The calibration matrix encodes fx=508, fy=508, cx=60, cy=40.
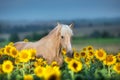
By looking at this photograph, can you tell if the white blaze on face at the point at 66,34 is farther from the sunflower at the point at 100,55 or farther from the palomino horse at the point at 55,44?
the sunflower at the point at 100,55

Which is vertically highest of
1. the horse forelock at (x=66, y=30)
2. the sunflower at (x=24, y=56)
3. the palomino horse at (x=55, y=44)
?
the horse forelock at (x=66, y=30)

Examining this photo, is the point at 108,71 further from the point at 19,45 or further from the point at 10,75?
the point at 19,45

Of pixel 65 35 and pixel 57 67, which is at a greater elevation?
pixel 65 35

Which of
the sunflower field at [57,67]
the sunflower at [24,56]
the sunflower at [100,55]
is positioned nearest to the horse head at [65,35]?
the sunflower field at [57,67]

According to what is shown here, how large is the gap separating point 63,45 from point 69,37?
0.25m

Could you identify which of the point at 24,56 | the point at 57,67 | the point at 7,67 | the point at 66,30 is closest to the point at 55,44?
the point at 66,30

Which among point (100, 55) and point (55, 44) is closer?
point (100, 55)

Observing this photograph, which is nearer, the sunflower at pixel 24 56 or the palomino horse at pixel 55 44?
the sunflower at pixel 24 56

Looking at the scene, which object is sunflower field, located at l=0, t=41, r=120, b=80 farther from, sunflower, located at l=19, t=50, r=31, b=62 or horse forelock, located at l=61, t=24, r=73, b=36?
horse forelock, located at l=61, t=24, r=73, b=36

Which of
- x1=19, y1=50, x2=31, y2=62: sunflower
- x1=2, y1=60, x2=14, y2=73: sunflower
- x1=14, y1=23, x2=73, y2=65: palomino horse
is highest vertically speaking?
x1=14, y1=23, x2=73, y2=65: palomino horse

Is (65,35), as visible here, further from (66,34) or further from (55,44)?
(55,44)

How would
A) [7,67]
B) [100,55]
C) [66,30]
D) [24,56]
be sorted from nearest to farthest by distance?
1. [7,67]
2. [24,56]
3. [100,55]
4. [66,30]

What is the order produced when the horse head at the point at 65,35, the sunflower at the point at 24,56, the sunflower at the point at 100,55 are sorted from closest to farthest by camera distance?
the sunflower at the point at 24,56
the sunflower at the point at 100,55
the horse head at the point at 65,35

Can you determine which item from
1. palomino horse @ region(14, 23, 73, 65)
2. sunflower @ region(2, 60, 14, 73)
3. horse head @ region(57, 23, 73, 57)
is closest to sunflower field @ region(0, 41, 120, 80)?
sunflower @ region(2, 60, 14, 73)
